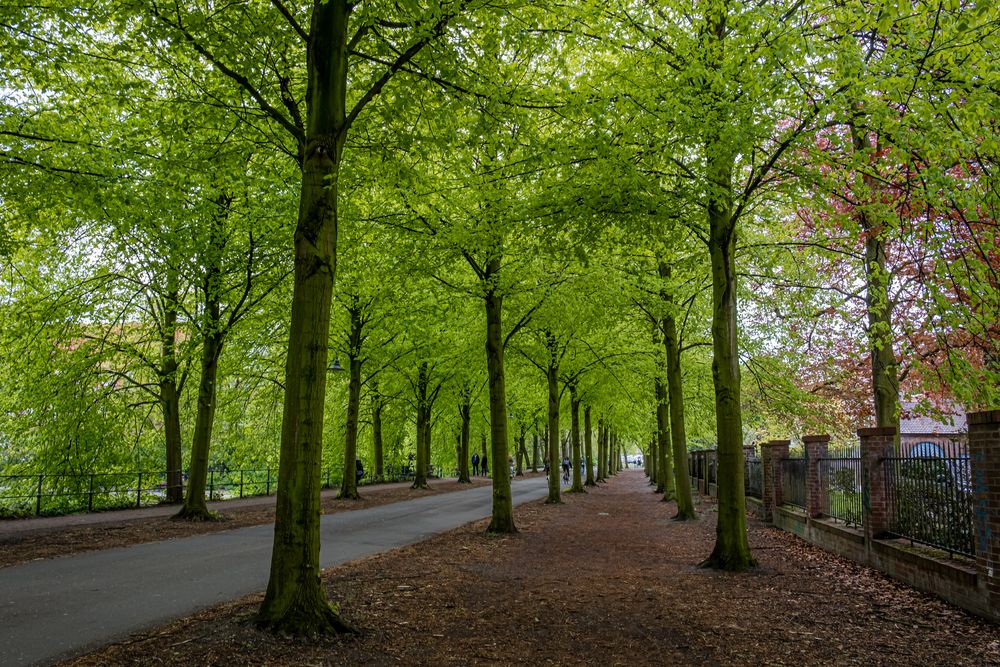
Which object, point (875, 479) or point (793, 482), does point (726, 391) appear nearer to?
point (875, 479)

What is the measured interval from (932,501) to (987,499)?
5.82 ft

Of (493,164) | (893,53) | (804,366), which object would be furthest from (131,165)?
(804,366)

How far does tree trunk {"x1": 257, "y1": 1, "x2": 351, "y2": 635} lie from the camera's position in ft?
18.6

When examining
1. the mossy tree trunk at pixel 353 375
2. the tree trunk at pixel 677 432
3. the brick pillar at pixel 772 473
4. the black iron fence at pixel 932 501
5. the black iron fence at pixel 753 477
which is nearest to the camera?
the black iron fence at pixel 932 501

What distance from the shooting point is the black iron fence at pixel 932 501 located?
300 inches

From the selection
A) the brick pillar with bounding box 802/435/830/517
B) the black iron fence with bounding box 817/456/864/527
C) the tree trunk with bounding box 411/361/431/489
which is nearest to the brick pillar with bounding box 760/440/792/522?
the brick pillar with bounding box 802/435/830/517

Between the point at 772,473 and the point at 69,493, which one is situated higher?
the point at 772,473

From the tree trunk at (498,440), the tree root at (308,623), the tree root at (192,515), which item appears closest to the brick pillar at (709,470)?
the tree trunk at (498,440)

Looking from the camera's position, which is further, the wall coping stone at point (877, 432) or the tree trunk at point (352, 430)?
the tree trunk at point (352, 430)

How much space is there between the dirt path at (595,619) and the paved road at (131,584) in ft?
1.73

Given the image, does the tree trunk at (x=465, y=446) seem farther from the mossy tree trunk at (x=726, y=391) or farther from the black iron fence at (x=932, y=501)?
the black iron fence at (x=932, y=501)

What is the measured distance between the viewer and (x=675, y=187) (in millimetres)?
9117

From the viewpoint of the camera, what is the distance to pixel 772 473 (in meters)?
16.5

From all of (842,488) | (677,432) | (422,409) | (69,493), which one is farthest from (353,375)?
(842,488)
